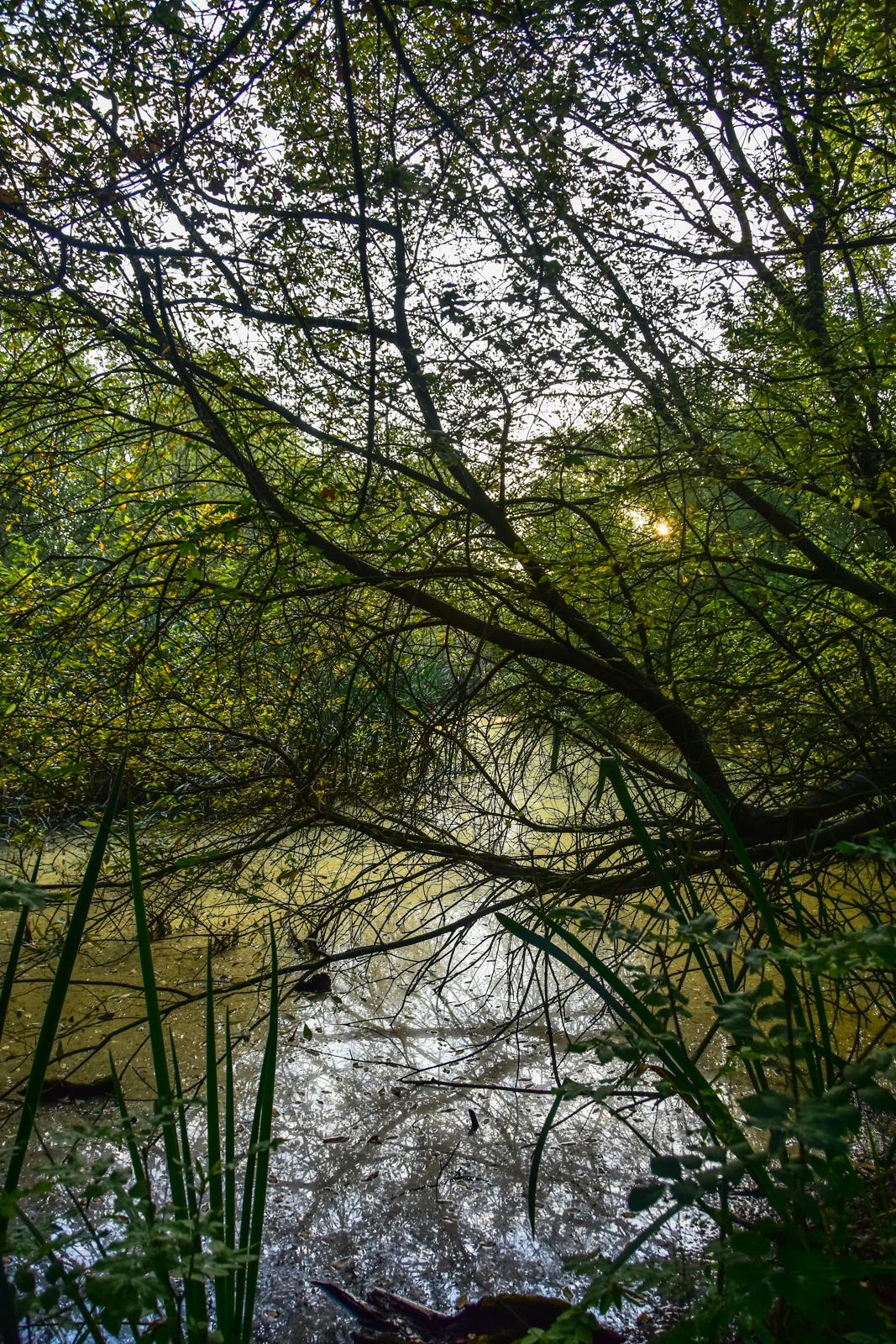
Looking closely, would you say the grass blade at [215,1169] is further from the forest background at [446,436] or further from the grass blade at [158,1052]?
the forest background at [446,436]

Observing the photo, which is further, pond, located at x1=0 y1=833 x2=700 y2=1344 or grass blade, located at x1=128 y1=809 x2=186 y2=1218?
pond, located at x1=0 y1=833 x2=700 y2=1344

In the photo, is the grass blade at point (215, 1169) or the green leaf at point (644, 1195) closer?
the green leaf at point (644, 1195)

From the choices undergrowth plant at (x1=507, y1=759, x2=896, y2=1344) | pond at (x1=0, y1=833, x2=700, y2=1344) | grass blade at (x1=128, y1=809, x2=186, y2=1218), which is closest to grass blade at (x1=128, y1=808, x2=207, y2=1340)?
grass blade at (x1=128, y1=809, x2=186, y2=1218)

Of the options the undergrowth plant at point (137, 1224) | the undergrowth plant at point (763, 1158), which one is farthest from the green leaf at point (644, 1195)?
the undergrowth plant at point (137, 1224)

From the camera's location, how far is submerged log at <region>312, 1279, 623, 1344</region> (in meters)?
2.24

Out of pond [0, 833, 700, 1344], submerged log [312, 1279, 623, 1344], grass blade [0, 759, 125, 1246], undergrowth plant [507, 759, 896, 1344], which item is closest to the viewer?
undergrowth plant [507, 759, 896, 1344]

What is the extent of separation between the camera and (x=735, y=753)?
290 cm

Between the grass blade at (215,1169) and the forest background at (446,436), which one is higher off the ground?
the forest background at (446,436)

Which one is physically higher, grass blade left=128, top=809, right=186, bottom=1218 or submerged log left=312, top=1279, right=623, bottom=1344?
grass blade left=128, top=809, right=186, bottom=1218

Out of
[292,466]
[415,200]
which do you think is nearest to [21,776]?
[292,466]

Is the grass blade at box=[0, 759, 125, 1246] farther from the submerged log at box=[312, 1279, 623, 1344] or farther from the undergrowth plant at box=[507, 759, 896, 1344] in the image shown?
the submerged log at box=[312, 1279, 623, 1344]

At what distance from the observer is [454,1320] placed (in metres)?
2.32

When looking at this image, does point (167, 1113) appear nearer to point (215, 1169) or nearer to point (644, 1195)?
point (215, 1169)

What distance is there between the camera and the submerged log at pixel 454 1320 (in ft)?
7.35
